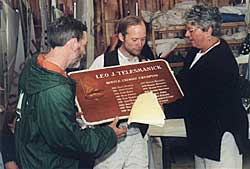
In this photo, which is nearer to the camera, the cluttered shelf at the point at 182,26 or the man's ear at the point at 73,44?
the man's ear at the point at 73,44

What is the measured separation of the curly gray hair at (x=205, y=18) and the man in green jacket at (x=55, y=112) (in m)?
0.62

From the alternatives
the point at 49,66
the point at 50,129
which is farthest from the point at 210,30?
the point at 50,129

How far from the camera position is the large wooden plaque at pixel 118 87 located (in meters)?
2.46

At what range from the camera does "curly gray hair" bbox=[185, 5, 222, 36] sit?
250cm

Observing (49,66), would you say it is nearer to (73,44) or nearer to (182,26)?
(73,44)

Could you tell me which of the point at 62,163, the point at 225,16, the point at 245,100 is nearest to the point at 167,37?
the point at 225,16

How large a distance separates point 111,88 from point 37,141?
52 cm

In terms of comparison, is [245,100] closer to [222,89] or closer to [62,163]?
[222,89]

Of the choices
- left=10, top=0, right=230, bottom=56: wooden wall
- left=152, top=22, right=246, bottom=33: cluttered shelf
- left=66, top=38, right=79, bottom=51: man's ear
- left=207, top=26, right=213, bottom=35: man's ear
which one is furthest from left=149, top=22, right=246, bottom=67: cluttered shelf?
left=66, top=38, right=79, bottom=51: man's ear

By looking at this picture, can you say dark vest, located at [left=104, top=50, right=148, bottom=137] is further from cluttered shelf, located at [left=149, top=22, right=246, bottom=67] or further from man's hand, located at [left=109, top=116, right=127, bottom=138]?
cluttered shelf, located at [left=149, top=22, right=246, bottom=67]

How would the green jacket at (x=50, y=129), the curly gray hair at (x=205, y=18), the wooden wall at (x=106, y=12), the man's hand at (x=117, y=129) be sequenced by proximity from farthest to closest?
the wooden wall at (x=106, y=12)
the curly gray hair at (x=205, y=18)
the man's hand at (x=117, y=129)
the green jacket at (x=50, y=129)

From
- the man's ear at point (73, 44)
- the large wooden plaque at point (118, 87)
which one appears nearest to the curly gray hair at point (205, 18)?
the large wooden plaque at point (118, 87)

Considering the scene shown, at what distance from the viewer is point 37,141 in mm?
2170

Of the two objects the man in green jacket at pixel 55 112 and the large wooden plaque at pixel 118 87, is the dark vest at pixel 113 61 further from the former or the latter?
the man in green jacket at pixel 55 112
